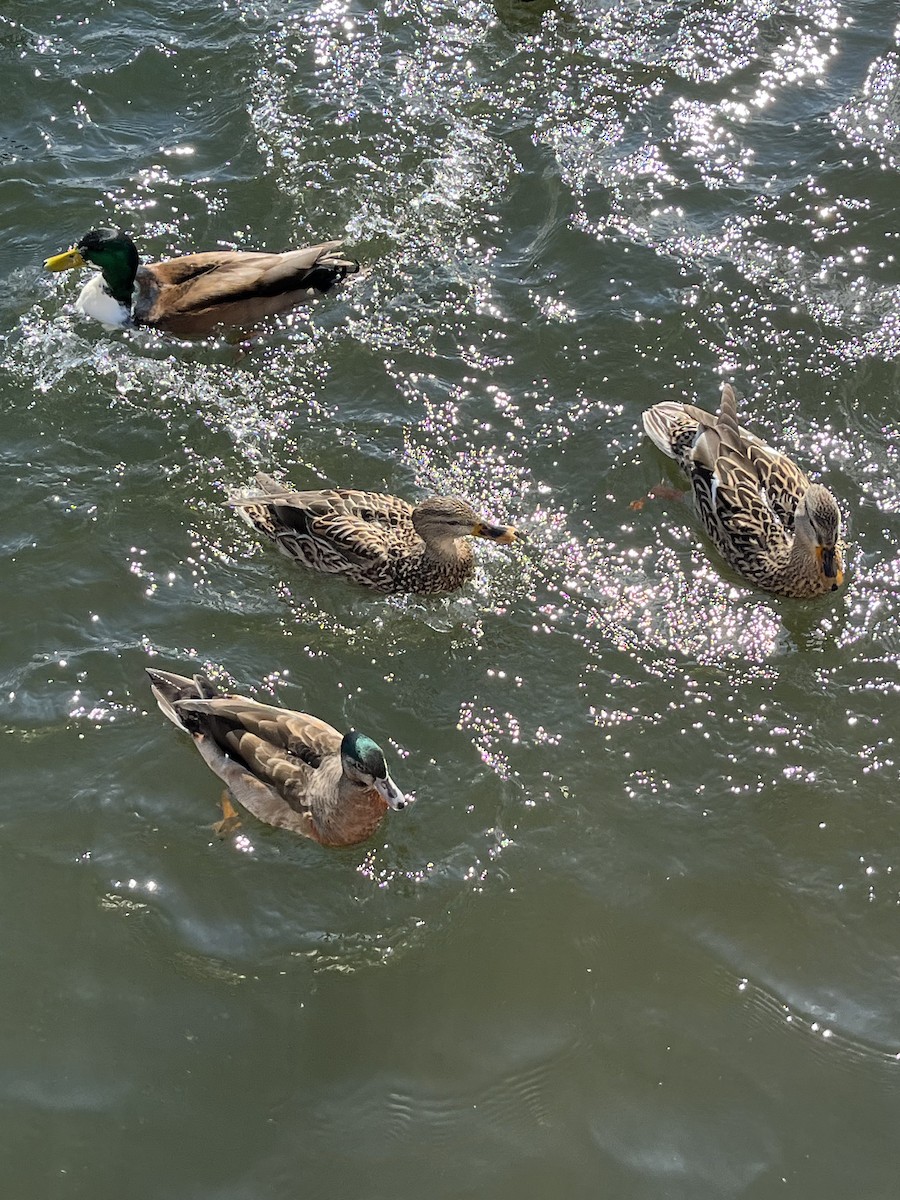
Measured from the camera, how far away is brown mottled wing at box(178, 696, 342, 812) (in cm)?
562

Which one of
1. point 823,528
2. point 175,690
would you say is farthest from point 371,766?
Result: point 823,528

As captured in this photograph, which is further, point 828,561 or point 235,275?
point 235,275

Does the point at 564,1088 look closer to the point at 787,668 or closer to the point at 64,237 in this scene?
the point at 787,668

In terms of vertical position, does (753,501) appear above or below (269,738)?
above

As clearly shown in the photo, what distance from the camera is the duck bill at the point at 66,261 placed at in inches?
309

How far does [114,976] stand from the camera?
535cm

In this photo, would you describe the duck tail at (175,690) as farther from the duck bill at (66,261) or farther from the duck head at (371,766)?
the duck bill at (66,261)

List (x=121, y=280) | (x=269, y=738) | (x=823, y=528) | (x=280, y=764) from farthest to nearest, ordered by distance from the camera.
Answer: (x=121, y=280), (x=823, y=528), (x=269, y=738), (x=280, y=764)

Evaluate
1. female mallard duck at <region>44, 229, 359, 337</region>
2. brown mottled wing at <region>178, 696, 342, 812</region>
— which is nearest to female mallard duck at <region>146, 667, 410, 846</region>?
brown mottled wing at <region>178, 696, 342, 812</region>

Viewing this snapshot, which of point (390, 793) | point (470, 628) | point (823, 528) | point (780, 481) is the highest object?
point (823, 528)

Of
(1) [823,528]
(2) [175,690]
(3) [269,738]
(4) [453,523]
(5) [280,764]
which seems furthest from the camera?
(4) [453,523]

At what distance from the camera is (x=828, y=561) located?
Result: 641cm

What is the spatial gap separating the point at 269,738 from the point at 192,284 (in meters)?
3.45

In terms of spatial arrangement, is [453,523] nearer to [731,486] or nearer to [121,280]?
[731,486]
